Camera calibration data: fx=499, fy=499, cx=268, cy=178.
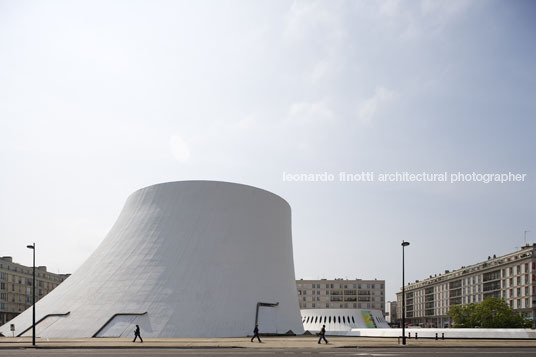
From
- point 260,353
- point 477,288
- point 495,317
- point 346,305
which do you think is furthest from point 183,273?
point 346,305

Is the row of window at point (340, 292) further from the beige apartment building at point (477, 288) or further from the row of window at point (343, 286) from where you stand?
the beige apartment building at point (477, 288)

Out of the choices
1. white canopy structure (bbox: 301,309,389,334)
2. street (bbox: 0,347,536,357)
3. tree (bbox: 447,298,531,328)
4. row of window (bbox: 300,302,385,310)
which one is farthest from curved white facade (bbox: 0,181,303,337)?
row of window (bbox: 300,302,385,310)

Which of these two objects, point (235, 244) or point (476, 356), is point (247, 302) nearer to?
point (235, 244)

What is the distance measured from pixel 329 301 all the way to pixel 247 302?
93324 mm

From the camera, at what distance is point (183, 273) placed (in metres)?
34.6

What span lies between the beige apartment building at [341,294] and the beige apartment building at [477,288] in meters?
13.1

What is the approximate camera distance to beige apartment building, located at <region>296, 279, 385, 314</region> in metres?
122

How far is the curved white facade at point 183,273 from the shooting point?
32656 mm

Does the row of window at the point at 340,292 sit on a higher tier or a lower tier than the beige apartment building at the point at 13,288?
lower

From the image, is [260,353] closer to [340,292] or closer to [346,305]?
[346,305]

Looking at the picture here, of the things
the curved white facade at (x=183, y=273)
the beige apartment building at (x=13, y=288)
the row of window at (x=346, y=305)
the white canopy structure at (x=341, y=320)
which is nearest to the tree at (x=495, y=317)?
the white canopy structure at (x=341, y=320)

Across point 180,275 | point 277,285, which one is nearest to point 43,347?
point 180,275

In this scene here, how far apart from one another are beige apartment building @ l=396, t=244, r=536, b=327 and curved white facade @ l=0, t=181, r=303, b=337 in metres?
50.8

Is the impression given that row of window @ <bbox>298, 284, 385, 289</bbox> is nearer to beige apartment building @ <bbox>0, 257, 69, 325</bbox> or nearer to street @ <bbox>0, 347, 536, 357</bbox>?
beige apartment building @ <bbox>0, 257, 69, 325</bbox>
